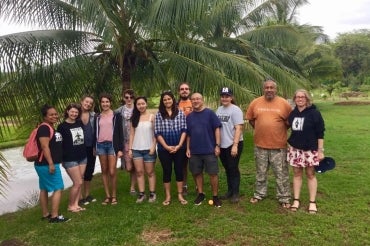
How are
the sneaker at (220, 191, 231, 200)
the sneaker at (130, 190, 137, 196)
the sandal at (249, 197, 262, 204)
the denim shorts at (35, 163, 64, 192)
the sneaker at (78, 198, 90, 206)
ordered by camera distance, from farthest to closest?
1. the sneaker at (130, 190, 137, 196)
2. the sneaker at (78, 198, 90, 206)
3. the sneaker at (220, 191, 231, 200)
4. the sandal at (249, 197, 262, 204)
5. the denim shorts at (35, 163, 64, 192)

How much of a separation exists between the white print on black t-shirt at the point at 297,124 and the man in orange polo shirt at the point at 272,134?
192 mm

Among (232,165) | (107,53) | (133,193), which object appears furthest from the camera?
(107,53)

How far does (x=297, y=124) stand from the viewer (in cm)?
495

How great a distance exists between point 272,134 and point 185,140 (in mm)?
1122

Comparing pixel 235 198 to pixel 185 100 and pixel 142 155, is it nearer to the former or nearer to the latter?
pixel 142 155

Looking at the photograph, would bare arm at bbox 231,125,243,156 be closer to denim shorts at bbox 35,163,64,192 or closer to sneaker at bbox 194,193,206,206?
sneaker at bbox 194,193,206,206

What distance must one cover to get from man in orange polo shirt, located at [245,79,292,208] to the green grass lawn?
0.41 meters

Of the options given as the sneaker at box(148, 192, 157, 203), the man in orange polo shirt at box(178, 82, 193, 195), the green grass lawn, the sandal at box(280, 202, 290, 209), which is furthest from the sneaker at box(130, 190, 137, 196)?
the sandal at box(280, 202, 290, 209)

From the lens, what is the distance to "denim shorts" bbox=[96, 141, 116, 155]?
554 cm

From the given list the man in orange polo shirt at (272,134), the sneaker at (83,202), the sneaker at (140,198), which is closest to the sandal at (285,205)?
the man in orange polo shirt at (272,134)

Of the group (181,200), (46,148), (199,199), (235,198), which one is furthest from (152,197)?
(46,148)

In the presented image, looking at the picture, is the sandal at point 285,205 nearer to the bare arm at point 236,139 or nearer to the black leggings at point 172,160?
the bare arm at point 236,139

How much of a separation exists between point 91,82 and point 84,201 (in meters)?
2.73

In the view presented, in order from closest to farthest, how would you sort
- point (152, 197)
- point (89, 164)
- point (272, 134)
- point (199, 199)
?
point (272, 134) < point (199, 199) < point (152, 197) < point (89, 164)
